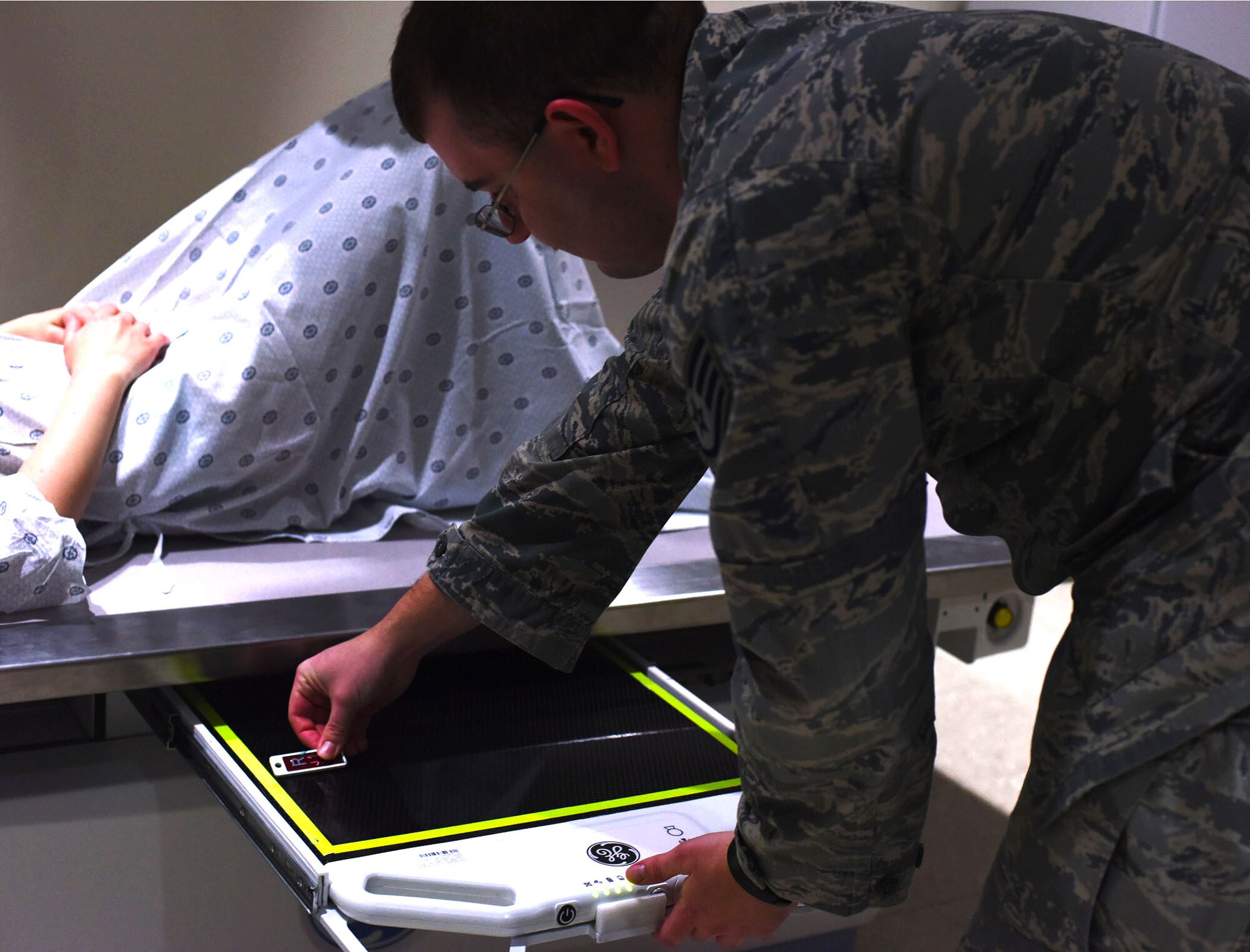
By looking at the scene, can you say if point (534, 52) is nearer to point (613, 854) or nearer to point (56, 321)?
point (613, 854)

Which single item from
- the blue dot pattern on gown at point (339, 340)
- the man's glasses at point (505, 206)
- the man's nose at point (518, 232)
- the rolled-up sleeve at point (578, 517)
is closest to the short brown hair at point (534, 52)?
the man's glasses at point (505, 206)

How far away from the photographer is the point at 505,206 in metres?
0.87

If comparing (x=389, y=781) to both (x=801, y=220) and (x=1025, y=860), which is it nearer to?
(x=1025, y=860)

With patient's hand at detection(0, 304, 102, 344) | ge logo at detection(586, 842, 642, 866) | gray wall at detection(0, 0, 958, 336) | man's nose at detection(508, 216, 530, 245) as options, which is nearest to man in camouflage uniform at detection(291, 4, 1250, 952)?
man's nose at detection(508, 216, 530, 245)

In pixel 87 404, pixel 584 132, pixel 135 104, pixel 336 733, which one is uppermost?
pixel 584 132

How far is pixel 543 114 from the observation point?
761mm

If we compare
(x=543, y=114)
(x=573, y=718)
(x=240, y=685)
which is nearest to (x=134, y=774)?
(x=240, y=685)

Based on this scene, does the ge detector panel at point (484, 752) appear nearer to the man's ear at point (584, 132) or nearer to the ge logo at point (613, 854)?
the ge logo at point (613, 854)

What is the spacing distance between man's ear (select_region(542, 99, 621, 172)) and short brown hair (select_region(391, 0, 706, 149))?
14 millimetres

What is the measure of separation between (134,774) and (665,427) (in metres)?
0.67

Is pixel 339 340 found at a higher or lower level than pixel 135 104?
lower

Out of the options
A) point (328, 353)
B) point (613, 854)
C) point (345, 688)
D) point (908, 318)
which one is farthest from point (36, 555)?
point (908, 318)

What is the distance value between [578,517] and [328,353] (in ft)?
2.30

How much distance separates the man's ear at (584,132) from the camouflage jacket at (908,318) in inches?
2.2
